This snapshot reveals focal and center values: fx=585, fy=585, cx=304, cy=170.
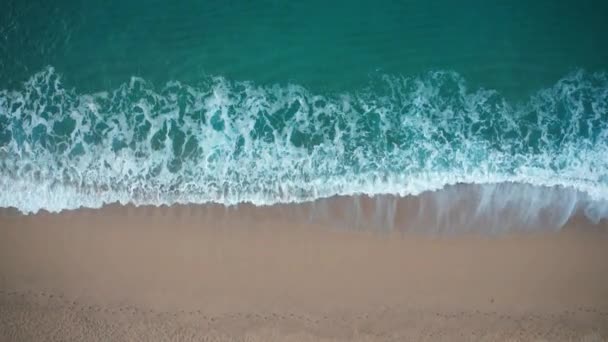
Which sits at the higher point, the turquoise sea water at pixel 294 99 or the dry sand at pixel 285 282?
the turquoise sea water at pixel 294 99

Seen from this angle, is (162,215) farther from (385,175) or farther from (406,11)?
(406,11)

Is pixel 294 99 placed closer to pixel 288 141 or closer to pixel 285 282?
pixel 288 141

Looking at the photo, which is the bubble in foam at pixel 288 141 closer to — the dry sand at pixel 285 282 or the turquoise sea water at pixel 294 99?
the turquoise sea water at pixel 294 99

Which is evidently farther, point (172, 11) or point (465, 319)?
point (172, 11)

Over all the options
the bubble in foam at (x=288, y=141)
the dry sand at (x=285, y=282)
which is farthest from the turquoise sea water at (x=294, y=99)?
the dry sand at (x=285, y=282)

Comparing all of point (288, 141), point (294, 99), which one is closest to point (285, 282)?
point (288, 141)

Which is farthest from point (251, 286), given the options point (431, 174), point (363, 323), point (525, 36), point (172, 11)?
point (525, 36)

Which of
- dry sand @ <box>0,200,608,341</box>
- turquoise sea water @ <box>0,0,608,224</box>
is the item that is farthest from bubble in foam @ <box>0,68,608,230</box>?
dry sand @ <box>0,200,608,341</box>
